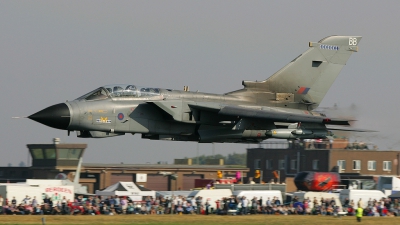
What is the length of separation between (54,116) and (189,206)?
12911 millimetres

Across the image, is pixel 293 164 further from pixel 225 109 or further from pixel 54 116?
pixel 54 116

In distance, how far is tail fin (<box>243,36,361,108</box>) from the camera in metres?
29.1

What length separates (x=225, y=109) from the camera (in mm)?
26141

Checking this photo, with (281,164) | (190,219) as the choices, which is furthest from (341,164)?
(190,219)

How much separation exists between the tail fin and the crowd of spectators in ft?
29.0

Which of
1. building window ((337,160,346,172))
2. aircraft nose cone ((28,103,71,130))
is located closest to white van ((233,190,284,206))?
aircraft nose cone ((28,103,71,130))

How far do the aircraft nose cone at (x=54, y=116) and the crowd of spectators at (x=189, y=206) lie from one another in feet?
32.1

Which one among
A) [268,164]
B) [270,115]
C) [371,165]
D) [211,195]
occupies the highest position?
[270,115]

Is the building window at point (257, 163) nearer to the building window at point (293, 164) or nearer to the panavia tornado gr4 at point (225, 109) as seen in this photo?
the building window at point (293, 164)

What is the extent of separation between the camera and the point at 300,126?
27938 mm

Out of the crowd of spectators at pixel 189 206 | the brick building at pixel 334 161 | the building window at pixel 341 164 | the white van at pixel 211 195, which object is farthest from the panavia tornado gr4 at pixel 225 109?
the building window at pixel 341 164

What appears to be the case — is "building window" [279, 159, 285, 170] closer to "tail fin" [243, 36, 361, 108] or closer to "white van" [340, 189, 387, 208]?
"white van" [340, 189, 387, 208]

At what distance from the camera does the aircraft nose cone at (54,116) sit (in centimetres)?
2491

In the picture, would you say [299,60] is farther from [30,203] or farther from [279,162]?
[279,162]
